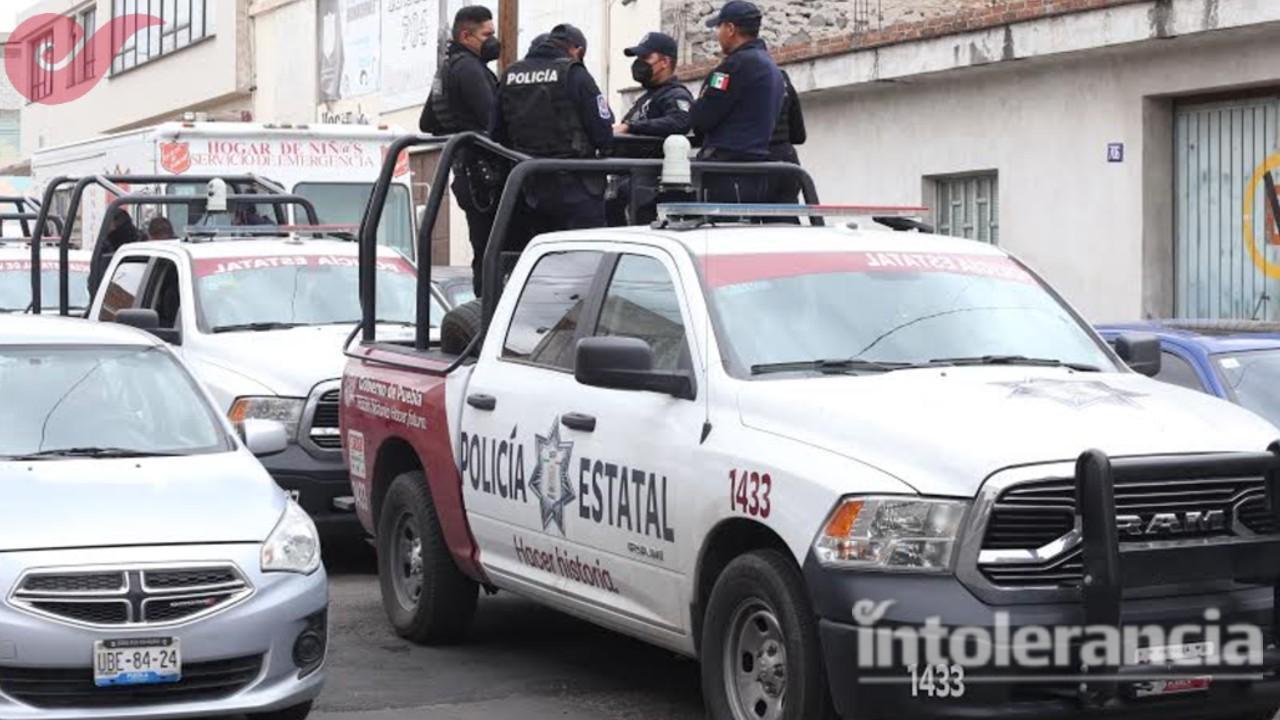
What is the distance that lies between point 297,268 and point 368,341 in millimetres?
2899

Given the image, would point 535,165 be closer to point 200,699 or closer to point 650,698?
point 650,698

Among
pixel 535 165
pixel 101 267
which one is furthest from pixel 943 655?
pixel 101 267

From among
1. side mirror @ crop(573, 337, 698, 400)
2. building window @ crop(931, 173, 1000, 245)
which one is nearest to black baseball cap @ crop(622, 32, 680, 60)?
side mirror @ crop(573, 337, 698, 400)

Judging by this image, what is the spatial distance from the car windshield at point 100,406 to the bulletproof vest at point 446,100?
378 cm

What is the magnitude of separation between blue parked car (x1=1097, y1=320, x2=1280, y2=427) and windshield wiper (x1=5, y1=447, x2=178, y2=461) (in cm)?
429

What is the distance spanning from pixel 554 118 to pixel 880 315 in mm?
3735

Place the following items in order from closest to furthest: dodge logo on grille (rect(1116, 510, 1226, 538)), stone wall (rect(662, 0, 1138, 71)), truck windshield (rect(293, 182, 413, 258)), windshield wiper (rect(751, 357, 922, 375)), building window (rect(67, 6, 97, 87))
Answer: dodge logo on grille (rect(1116, 510, 1226, 538)) < windshield wiper (rect(751, 357, 922, 375)) < truck windshield (rect(293, 182, 413, 258)) < stone wall (rect(662, 0, 1138, 71)) < building window (rect(67, 6, 97, 87))

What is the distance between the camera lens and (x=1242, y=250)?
57.0ft

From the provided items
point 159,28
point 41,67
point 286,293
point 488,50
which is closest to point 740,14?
point 488,50

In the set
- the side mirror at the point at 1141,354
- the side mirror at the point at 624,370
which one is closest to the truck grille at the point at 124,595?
the side mirror at the point at 624,370

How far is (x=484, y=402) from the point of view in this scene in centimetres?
883

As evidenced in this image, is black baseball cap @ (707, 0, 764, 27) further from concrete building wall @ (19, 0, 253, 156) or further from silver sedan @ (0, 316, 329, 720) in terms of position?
concrete building wall @ (19, 0, 253, 156)

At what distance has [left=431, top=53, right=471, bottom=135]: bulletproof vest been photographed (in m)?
12.3

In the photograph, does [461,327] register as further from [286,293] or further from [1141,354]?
[286,293]
